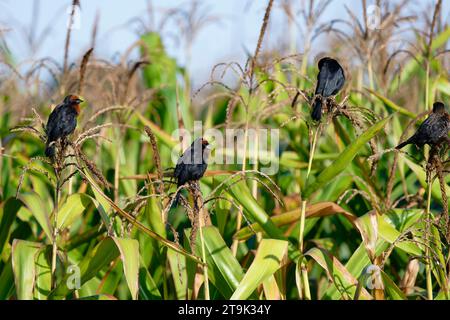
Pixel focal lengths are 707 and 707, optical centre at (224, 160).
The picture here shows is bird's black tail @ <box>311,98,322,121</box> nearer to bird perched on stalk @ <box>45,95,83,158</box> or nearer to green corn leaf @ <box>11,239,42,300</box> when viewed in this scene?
bird perched on stalk @ <box>45,95,83,158</box>

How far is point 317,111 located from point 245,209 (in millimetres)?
591

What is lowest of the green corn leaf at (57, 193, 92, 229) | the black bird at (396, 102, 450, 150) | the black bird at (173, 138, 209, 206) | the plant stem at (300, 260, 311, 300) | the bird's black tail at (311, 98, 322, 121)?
the plant stem at (300, 260, 311, 300)

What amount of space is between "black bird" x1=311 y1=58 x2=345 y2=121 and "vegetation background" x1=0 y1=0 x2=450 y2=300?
5 centimetres

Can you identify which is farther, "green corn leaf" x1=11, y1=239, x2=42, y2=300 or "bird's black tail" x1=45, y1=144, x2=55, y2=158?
"green corn leaf" x1=11, y1=239, x2=42, y2=300

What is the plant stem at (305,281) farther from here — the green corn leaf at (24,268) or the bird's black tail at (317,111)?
the green corn leaf at (24,268)

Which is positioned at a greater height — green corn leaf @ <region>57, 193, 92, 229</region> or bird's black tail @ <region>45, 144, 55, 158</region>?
bird's black tail @ <region>45, 144, 55, 158</region>

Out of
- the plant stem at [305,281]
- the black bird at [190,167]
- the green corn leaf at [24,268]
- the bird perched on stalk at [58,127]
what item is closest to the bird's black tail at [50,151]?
the bird perched on stalk at [58,127]

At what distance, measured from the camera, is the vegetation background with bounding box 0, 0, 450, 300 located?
2.52m

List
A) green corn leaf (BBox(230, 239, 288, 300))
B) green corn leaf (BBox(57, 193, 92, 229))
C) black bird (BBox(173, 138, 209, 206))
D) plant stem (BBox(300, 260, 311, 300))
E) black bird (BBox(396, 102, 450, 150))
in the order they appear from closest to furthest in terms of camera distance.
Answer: black bird (BBox(173, 138, 209, 206)) < black bird (BBox(396, 102, 450, 150)) < green corn leaf (BBox(230, 239, 288, 300)) < plant stem (BBox(300, 260, 311, 300)) < green corn leaf (BBox(57, 193, 92, 229))

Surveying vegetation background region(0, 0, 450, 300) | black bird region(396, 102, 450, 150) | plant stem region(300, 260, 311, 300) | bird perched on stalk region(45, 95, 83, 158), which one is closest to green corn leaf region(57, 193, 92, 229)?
vegetation background region(0, 0, 450, 300)

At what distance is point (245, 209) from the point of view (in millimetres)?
2898

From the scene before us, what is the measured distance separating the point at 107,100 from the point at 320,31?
1.41 meters

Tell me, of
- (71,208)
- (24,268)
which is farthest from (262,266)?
(24,268)
